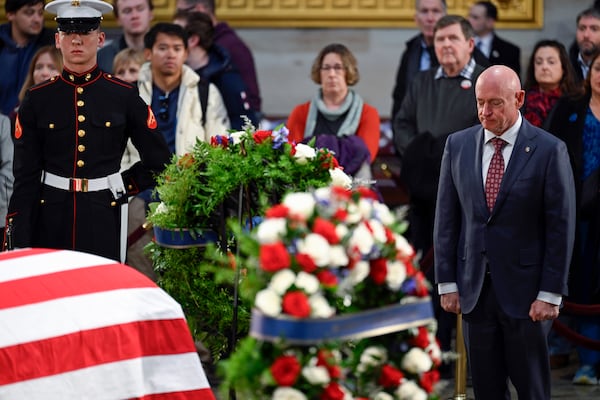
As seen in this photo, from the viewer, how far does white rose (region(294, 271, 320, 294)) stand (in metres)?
3.56

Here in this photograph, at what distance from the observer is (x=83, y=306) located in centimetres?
448

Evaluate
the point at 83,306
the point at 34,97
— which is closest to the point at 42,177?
the point at 34,97

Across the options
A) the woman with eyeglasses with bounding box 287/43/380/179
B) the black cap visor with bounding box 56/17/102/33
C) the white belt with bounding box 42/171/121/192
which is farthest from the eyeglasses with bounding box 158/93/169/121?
the black cap visor with bounding box 56/17/102/33

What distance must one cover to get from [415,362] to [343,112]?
3937 mm

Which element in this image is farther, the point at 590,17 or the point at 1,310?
the point at 590,17

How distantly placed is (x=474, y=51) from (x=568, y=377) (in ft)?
6.34

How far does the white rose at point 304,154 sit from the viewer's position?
494 cm

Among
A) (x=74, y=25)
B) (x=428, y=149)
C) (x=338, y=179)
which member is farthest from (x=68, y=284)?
(x=428, y=149)

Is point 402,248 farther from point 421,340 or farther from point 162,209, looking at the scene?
point 162,209

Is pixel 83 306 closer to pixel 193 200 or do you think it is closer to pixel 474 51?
pixel 193 200

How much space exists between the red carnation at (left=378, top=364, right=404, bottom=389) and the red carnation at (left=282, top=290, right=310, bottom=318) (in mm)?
342

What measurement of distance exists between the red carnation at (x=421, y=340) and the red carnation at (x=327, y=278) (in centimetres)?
36

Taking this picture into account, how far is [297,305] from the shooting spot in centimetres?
353

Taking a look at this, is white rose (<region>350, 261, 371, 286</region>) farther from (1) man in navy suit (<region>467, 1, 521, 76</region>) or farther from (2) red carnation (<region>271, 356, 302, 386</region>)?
(1) man in navy suit (<region>467, 1, 521, 76</region>)
